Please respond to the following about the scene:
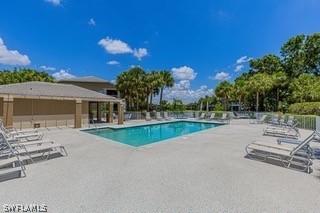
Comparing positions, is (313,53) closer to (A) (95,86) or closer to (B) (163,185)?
(A) (95,86)

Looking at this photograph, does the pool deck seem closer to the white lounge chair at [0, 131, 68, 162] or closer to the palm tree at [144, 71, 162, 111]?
the white lounge chair at [0, 131, 68, 162]

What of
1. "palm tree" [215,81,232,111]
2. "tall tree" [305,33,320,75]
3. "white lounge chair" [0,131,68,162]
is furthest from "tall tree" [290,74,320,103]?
"white lounge chair" [0,131,68,162]

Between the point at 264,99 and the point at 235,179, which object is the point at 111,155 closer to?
the point at 235,179

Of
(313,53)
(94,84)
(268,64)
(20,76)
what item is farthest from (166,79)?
(313,53)

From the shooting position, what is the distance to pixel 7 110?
14.4m

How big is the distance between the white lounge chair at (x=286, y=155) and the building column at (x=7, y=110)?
1440 centimetres

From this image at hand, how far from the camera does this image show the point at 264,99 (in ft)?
123

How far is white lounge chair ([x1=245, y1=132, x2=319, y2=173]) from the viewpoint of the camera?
634 cm

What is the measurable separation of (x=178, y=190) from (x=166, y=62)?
33.7 meters

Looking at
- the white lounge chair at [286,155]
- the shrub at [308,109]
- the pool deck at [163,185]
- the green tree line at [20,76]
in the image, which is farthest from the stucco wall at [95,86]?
the white lounge chair at [286,155]

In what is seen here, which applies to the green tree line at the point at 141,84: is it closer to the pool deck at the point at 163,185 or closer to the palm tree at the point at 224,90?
the palm tree at the point at 224,90

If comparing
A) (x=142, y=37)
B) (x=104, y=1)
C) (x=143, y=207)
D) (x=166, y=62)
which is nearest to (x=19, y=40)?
(x=104, y=1)

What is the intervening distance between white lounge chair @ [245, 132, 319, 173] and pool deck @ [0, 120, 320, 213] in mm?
353

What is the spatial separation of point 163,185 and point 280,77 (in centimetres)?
3302
